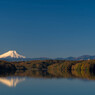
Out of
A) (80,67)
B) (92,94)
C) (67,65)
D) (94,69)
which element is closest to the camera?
(92,94)

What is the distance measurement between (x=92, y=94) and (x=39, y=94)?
36.4 feet

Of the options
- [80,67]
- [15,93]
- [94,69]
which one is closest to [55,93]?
[15,93]

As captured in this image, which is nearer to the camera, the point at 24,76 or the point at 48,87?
the point at 48,87

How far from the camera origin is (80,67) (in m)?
178

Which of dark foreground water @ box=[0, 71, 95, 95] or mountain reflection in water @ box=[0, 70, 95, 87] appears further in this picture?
mountain reflection in water @ box=[0, 70, 95, 87]

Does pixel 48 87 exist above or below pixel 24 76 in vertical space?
below

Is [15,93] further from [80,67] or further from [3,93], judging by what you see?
[80,67]

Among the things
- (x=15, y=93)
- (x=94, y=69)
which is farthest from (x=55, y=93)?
(x=94, y=69)

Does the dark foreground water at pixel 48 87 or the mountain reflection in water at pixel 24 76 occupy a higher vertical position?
the mountain reflection in water at pixel 24 76

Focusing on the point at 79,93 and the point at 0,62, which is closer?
the point at 79,93

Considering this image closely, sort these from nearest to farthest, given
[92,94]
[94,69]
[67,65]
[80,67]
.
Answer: [92,94]
[94,69]
[80,67]
[67,65]

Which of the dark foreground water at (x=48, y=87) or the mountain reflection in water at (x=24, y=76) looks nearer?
the dark foreground water at (x=48, y=87)

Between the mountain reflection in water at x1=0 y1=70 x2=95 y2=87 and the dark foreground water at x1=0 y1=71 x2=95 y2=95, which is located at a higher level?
the mountain reflection in water at x1=0 y1=70 x2=95 y2=87

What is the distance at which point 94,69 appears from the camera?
163 metres
